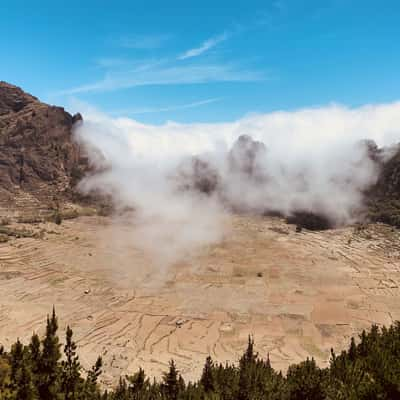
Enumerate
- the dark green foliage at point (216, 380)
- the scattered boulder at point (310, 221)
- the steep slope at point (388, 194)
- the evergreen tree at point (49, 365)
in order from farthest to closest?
1. the scattered boulder at point (310, 221)
2. the steep slope at point (388, 194)
3. the evergreen tree at point (49, 365)
4. the dark green foliage at point (216, 380)

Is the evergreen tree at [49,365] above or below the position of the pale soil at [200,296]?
above

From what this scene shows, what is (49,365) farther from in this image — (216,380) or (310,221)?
(310,221)

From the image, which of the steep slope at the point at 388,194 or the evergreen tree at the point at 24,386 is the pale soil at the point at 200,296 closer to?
the steep slope at the point at 388,194

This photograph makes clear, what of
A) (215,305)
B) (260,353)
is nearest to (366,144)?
(215,305)

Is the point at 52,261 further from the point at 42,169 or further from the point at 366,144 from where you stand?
the point at 366,144

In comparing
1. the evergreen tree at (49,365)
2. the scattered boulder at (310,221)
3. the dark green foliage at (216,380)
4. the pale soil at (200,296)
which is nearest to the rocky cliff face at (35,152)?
the pale soil at (200,296)

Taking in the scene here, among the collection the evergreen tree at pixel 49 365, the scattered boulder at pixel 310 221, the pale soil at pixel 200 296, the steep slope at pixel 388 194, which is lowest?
the pale soil at pixel 200 296
